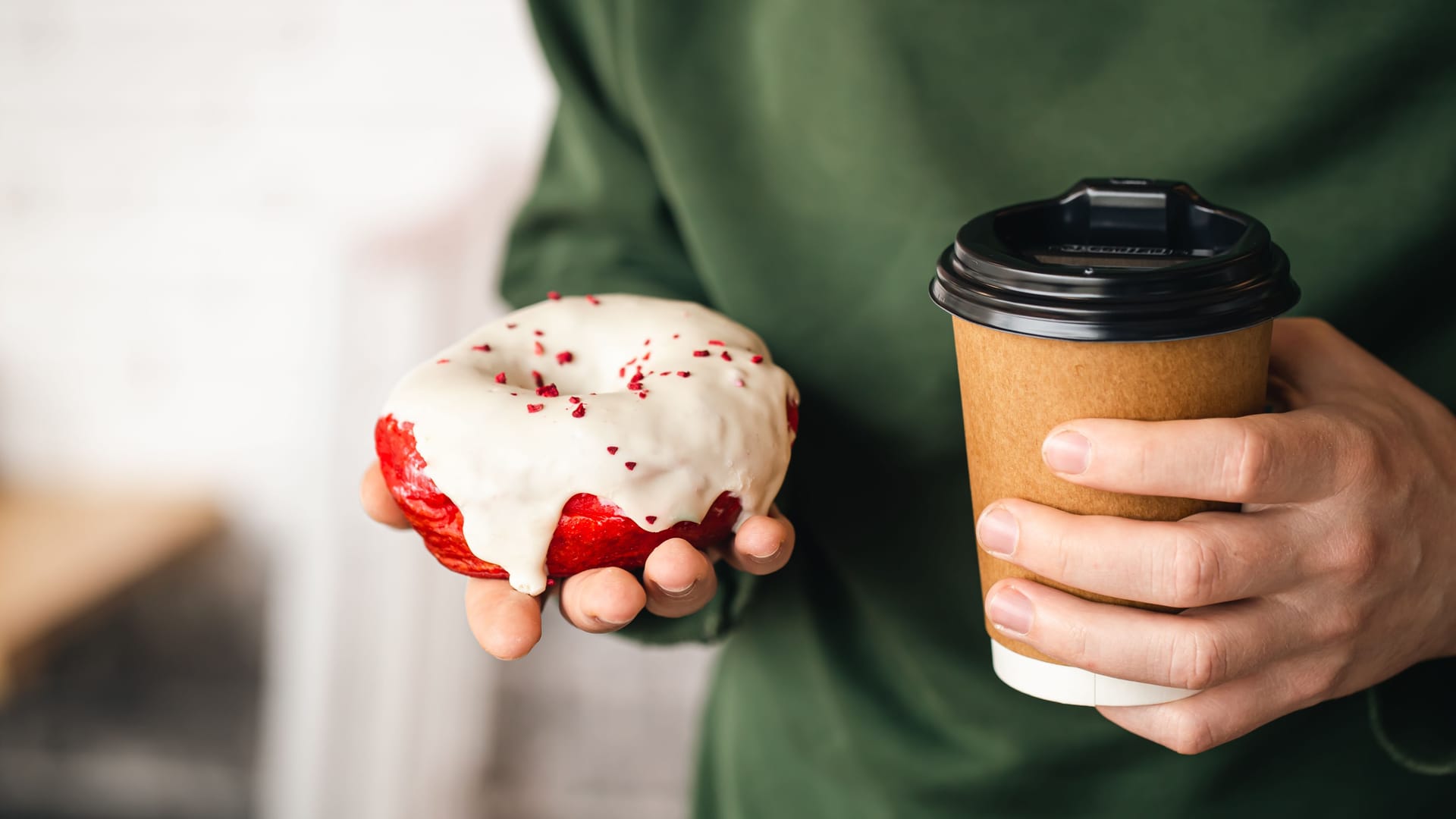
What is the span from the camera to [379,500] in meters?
0.78

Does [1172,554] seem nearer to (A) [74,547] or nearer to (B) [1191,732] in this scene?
(B) [1191,732]

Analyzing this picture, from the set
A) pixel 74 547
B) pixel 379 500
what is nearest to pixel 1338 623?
pixel 379 500

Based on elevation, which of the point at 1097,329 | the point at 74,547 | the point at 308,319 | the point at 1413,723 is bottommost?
the point at 74,547

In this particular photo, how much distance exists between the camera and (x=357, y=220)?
219 cm

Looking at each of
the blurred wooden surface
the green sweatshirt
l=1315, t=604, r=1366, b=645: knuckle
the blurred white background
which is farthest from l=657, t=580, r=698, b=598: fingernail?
the blurred wooden surface

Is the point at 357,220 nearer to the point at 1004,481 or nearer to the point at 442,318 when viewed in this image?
the point at 442,318

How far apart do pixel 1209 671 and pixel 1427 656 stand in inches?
10.8

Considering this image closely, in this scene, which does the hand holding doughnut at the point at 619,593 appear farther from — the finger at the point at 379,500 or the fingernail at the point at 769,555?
the finger at the point at 379,500

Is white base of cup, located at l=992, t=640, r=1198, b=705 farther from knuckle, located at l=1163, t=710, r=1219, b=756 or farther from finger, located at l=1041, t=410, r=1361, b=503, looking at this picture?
finger, located at l=1041, t=410, r=1361, b=503

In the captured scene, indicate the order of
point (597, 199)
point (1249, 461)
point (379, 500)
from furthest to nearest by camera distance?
point (597, 199)
point (379, 500)
point (1249, 461)

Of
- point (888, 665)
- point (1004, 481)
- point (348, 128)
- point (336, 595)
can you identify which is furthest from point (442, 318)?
point (1004, 481)

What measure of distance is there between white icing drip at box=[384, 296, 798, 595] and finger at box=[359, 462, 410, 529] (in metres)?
0.07

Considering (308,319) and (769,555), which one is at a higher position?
(769,555)

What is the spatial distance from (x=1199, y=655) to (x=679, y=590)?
1.05 ft
